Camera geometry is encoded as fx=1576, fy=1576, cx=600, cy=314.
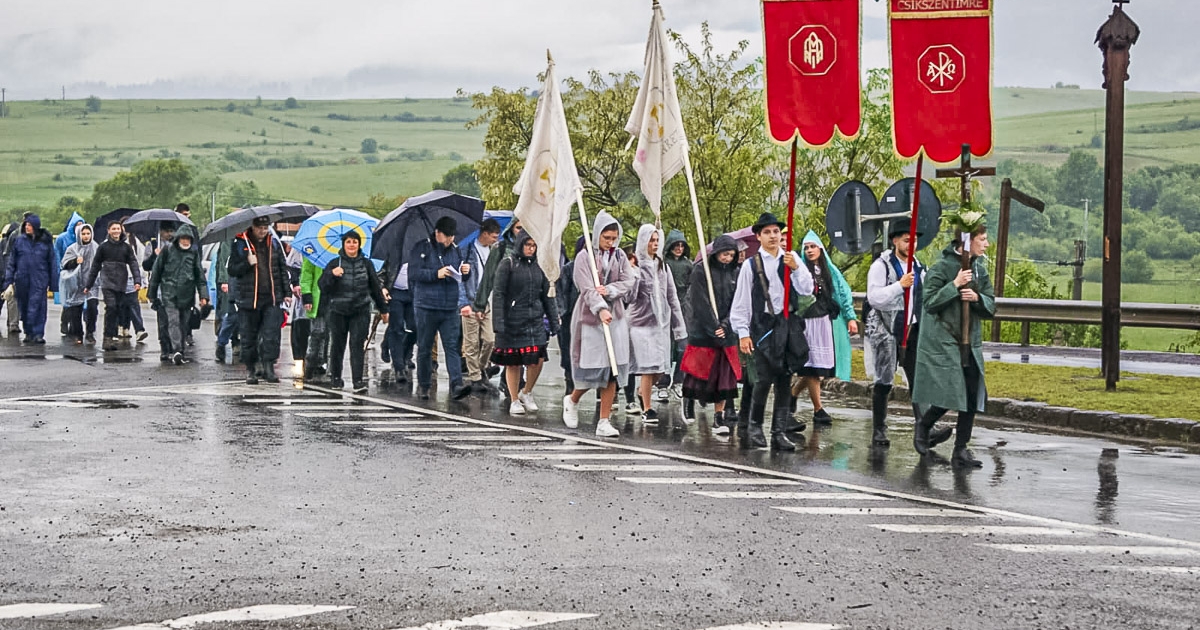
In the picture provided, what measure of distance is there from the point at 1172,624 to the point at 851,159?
30651 millimetres

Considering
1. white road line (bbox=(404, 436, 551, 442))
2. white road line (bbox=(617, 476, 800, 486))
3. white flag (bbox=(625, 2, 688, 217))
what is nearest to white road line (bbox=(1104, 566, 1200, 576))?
white road line (bbox=(617, 476, 800, 486))

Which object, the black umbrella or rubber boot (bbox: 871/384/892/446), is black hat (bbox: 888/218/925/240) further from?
the black umbrella

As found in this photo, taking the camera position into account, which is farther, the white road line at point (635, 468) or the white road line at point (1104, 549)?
the white road line at point (635, 468)

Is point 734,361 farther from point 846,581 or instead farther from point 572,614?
point 572,614

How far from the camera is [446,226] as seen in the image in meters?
17.2

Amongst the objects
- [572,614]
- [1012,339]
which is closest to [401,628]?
[572,614]

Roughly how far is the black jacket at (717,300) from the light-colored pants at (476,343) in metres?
4.05

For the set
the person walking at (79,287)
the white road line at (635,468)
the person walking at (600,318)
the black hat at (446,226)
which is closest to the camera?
the white road line at (635,468)

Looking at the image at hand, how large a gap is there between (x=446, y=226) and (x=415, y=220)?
1.38 meters

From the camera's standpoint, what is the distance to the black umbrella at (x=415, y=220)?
18.3 metres

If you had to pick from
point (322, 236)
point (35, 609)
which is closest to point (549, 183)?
point (322, 236)

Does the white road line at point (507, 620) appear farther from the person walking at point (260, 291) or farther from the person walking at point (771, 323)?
the person walking at point (260, 291)

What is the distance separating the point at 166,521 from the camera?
29.3 feet

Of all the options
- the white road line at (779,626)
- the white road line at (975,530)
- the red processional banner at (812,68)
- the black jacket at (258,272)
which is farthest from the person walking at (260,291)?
the white road line at (779,626)
